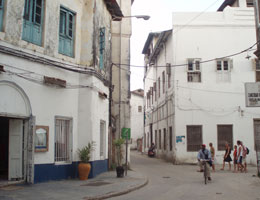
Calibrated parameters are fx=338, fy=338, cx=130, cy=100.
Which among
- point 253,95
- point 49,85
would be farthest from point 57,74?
point 253,95

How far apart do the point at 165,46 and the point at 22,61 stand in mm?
18964

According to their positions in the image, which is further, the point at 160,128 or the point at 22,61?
the point at 160,128

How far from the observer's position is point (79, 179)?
13.7 metres

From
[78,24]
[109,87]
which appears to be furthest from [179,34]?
[78,24]

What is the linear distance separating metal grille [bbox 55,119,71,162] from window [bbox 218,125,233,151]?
1369cm

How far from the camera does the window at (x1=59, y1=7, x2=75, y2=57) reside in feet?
45.5

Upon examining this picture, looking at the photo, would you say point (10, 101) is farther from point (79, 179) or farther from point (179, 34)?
point (179, 34)

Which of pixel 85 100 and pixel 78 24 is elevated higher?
pixel 78 24

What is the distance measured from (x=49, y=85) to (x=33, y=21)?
242 cm

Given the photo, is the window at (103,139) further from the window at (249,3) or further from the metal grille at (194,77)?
the window at (249,3)

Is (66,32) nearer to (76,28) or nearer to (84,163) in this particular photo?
(76,28)

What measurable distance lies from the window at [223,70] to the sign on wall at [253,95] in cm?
1294

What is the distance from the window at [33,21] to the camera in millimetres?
11953

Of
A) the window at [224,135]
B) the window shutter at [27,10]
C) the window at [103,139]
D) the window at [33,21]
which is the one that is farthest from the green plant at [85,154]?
the window at [224,135]
